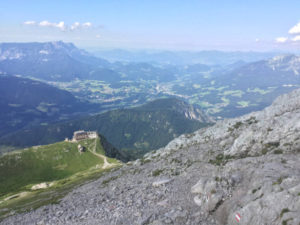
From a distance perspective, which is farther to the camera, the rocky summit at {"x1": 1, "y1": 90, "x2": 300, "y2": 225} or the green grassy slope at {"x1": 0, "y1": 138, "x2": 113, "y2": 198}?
the green grassy slope at {"x1": 0, "y1": 138, "x2": 113, "y2": 198}

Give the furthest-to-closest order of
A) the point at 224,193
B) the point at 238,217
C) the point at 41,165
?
1. the point at 41,165
2. the point at 224,193
3. the point at 238,217

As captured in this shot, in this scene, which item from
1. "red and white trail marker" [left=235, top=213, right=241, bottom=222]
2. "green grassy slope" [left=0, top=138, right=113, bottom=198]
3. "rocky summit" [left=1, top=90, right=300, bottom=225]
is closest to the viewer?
"rocky summit" [left=1, top=90, right=300, bottom=225]

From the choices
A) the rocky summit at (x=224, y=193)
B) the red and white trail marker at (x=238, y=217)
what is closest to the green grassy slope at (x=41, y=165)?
the rocky summit at (x=224, y=193)

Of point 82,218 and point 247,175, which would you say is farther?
point 82,218

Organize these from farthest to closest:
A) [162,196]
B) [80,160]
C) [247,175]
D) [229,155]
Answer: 1. [80,160]
2. [229,155]
3. [162,196]
4. [247,175]

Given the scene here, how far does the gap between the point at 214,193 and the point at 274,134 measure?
24902 mm

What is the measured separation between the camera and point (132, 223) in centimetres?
3291

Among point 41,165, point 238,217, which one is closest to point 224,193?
point 238,217

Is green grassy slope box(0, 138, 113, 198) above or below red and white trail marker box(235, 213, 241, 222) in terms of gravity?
below

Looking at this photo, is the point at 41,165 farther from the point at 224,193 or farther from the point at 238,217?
the point at 238,217

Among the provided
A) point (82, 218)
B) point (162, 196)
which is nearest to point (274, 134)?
point (162, 196)

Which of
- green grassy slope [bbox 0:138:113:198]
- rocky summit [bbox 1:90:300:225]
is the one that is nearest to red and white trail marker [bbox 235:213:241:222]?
rocky summit [bbox 1:90:300:225]

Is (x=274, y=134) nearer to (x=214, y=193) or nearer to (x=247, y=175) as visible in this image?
(x=247, y=175)

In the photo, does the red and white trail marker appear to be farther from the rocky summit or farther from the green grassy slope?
the green grassy slope
